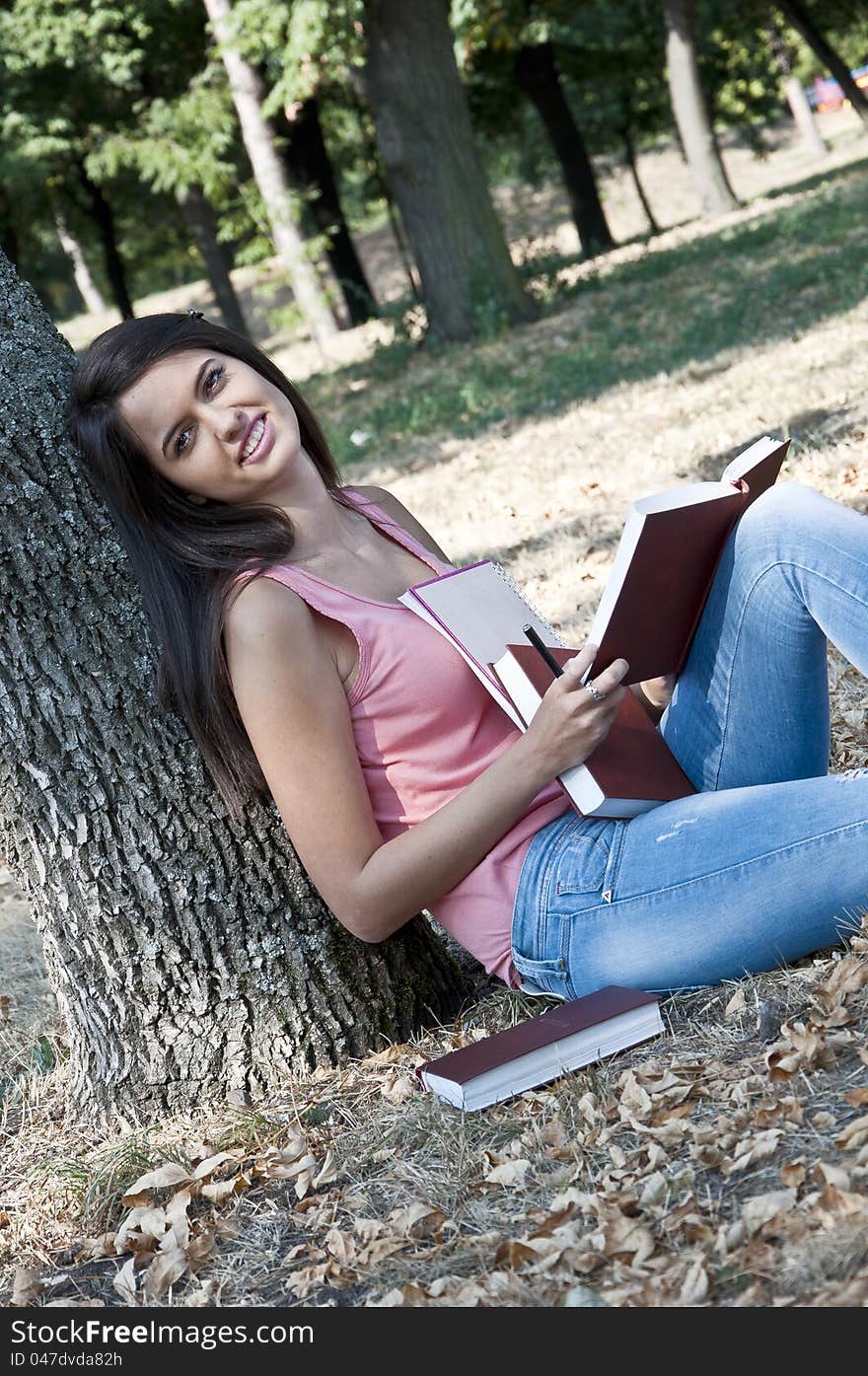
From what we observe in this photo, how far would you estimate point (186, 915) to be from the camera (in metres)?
3.00

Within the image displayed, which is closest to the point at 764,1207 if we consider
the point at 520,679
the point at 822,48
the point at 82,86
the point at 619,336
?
the point at 520,679

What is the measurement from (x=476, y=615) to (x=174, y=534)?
64 centimetres

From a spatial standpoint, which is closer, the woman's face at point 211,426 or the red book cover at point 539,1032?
the red book cover at point 539,1032

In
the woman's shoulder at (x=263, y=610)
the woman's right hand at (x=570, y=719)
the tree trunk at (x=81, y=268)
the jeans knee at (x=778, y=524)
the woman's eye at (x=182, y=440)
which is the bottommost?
the woman's right hand at (x=570, y=719)

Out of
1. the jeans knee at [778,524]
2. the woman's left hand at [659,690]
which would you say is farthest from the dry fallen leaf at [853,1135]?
the woman's left hand at [659,690]

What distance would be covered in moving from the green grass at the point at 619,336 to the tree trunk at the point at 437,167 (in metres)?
0.55

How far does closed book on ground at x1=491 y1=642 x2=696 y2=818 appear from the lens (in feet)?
9.06

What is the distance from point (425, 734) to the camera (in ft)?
9.43

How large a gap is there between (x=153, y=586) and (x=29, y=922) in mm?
2144

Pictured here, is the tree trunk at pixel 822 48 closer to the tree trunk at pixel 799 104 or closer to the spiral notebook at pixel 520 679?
the tree trunk at pixel 799 104

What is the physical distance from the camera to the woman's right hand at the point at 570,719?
2.69 metres

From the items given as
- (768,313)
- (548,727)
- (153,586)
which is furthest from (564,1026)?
(768,313)

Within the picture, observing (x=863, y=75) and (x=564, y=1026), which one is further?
(x=863, y=75)

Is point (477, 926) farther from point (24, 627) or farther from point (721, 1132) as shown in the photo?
point (24, 627)
